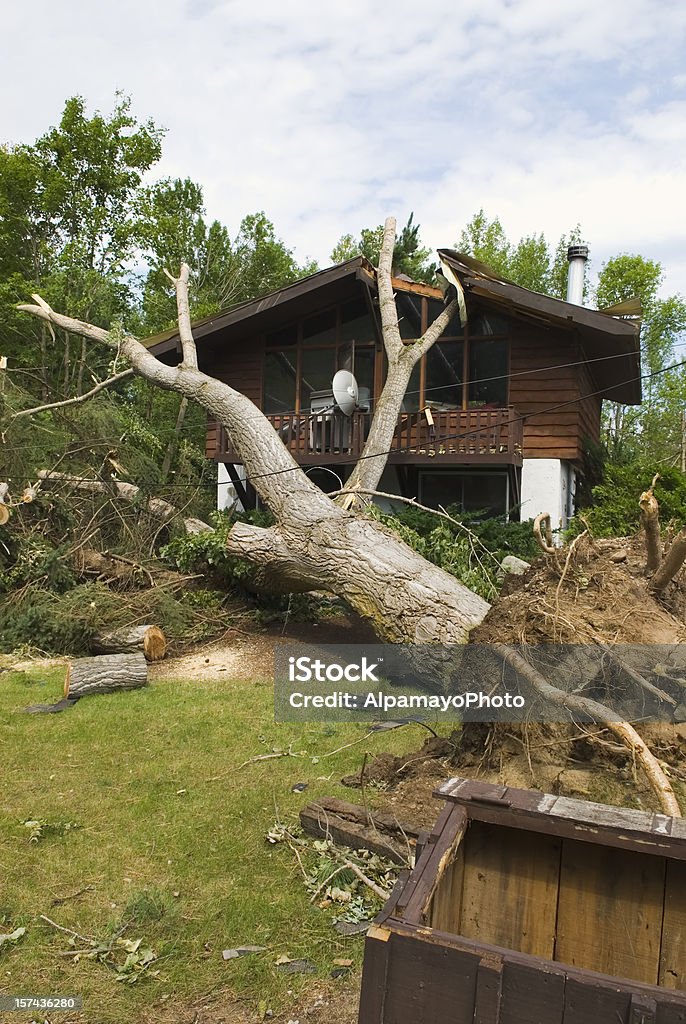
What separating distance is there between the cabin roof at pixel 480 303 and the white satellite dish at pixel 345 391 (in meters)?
1.89

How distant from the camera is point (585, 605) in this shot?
5.85 metres

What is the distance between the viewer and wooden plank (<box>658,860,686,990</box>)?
2.67 m

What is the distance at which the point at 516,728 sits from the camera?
17.1 feet

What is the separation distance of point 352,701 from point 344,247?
108ft

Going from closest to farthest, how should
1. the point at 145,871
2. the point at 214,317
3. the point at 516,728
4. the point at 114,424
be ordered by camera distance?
the point at 145,871 < the point at 516,728 < the point at 114,424 < the point at 214,317

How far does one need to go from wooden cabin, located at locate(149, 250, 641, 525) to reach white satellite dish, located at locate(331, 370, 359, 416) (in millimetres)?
371

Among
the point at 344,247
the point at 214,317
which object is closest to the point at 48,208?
the point at 214,317

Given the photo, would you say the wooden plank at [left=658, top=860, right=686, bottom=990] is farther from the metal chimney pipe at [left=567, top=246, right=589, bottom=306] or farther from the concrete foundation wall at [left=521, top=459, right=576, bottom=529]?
the metal chimney pipe at [left=567, top=246, right=589, bottom=306]

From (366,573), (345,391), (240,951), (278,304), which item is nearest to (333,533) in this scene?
(366,573)

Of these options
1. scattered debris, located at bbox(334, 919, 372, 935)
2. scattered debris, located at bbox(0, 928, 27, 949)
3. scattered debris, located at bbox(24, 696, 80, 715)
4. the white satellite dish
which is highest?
the white satellite dish

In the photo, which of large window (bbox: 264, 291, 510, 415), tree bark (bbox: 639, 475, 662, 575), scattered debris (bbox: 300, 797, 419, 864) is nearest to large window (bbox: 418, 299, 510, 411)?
large window (bbox: 264, 291, 510, 415)

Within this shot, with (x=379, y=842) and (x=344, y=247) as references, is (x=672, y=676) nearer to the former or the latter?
(x=379, y=842)

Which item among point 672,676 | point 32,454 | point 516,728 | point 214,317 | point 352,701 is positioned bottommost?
point 352,701

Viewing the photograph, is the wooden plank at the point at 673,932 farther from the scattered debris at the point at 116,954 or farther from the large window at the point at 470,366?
the large window at the point at 470,366
